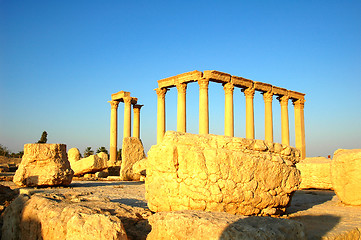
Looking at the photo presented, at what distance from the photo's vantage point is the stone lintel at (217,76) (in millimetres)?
22797

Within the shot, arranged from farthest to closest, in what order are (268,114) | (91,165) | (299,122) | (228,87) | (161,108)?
(299,122)
(268,114)
(161,108)
(228,87)
(91,165)

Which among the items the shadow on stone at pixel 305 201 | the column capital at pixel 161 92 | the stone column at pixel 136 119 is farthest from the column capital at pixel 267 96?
the shadow on stone at pixel 305 201

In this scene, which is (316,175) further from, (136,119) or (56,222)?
(136,119)

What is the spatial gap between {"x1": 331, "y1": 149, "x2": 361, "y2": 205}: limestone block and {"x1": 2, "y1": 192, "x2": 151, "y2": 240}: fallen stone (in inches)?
187

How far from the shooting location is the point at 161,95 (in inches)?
1038

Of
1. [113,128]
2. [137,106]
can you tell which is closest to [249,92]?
[137,106]

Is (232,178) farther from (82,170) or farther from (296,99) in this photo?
(296,99)

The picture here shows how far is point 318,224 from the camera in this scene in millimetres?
4348

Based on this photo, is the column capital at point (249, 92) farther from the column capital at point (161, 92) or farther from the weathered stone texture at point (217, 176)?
the weathered stone texture at point (217, 176)

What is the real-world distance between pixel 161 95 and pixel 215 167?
2223 cm

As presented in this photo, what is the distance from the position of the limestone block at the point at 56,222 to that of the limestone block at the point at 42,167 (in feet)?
18.5

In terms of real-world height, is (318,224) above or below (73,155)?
below

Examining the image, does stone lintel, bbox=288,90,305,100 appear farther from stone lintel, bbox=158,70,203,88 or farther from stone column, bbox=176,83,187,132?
stone column, bbox=176,83,187,132

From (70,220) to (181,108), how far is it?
68.1ft
